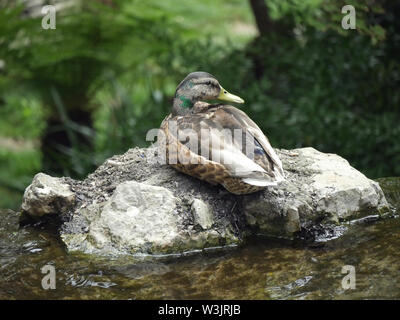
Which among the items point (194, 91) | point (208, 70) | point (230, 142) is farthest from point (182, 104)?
point (208, 70)

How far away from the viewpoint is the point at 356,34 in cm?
464

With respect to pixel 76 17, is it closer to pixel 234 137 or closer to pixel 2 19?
pixel 2 19

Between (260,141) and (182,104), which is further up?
(182,104)

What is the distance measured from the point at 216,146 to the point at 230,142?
0.30ft

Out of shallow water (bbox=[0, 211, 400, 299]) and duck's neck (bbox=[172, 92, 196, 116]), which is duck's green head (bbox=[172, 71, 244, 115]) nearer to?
duck's neck (bbox=[172, 92, 196, 116])

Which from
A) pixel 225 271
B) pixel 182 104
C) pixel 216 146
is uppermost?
pixel 182 104

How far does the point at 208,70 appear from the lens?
501 cm

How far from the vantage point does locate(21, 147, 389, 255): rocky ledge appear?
2.46m

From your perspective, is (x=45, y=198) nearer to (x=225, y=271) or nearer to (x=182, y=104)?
(x=182, y=104)

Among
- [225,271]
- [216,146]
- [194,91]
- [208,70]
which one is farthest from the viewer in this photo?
[208,70]

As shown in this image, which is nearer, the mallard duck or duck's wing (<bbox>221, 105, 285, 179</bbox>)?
the mallard duck

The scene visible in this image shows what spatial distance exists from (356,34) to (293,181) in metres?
2.33

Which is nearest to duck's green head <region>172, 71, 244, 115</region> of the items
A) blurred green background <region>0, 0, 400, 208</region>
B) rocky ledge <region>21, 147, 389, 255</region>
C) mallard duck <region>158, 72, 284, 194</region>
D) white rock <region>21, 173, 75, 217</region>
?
mallard duck <region>158, 72, 284, 194</region>
